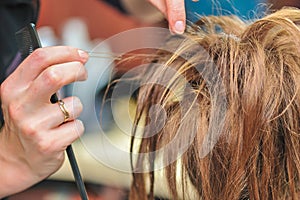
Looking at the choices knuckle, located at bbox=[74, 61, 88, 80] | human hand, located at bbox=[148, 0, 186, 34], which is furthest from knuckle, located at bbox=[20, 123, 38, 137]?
human hand, located at bbox=[148, 0, 186, 34]

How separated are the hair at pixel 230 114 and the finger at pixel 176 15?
0.02m

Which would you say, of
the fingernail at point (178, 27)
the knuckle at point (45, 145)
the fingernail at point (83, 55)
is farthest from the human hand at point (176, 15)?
the knuckle at point (45, 145)

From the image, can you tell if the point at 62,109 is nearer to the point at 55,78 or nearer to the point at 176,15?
the point at 55,78

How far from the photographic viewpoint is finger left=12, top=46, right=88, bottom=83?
97 centimetres

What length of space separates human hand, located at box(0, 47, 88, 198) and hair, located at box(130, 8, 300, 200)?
0.12 m

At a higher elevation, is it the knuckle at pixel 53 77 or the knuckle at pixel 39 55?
the knuckle at pixel 39 55

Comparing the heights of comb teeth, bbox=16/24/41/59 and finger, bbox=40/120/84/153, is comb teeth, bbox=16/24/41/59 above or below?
above

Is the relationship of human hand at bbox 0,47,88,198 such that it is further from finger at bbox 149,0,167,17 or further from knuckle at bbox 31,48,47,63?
finger at bbox 149,0,167,17

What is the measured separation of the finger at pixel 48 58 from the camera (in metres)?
0.97

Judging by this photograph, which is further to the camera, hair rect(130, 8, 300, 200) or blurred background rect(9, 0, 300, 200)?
blurred background rect(9, 0, 300, 200)

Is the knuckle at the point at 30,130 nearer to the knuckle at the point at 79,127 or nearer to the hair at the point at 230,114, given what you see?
the knuckle at the point at 79,127

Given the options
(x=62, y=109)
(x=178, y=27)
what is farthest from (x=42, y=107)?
(x=178, y=27)

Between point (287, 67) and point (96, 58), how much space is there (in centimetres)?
32

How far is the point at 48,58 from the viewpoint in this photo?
98 centimetres
